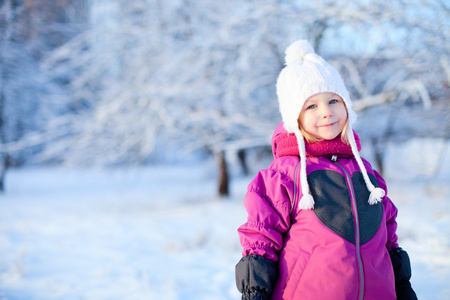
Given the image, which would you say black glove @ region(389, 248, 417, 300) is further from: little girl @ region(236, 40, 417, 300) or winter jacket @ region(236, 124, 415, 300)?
winter jacket @ region(236, 124, 415, 300)

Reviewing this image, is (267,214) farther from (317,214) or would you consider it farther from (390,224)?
(390,224)

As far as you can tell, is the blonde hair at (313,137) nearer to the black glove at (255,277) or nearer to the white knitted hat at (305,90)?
the white knitted hat at (305,90)

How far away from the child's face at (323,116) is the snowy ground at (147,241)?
1749mm

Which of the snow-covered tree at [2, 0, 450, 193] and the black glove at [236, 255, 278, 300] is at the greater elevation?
the snow-covered tree at [2, 0, 450, 193]

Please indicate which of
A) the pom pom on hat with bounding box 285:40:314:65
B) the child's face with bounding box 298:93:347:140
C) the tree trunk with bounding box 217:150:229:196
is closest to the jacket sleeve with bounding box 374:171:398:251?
the child's face with bounding box 298:93:347:140

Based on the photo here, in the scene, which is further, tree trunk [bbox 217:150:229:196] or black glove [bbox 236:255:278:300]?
tree trunk [bbox 217:150:229:196]

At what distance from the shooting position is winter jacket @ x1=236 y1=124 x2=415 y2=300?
1129 mm

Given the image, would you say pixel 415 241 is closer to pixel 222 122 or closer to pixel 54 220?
pixel 222 122

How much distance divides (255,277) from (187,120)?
4.69 m

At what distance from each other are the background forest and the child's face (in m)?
1.75

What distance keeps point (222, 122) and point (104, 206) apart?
3.91m

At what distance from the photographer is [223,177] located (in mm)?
7895

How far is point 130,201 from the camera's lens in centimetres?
780

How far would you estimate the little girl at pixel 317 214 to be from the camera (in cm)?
114
